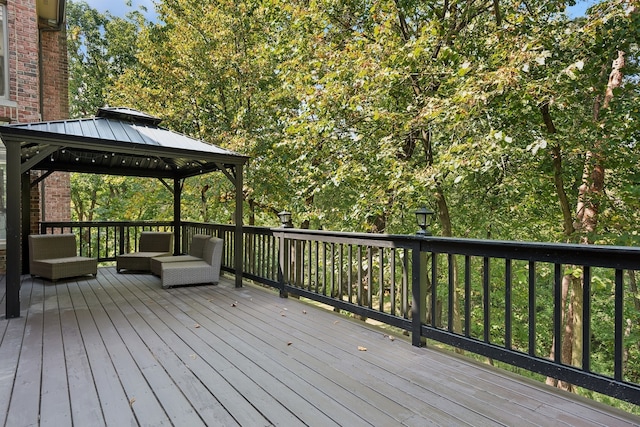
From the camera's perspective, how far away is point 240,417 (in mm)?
2102

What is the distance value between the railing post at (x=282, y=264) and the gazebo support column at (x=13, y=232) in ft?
9.51

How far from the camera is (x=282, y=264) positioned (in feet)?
16.6

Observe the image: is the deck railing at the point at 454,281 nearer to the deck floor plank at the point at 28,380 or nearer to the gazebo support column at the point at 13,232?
the deck floor plank at the point at 28,380

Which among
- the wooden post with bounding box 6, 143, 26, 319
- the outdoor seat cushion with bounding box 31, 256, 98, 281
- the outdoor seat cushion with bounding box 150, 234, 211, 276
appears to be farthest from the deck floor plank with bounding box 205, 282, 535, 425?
the outdoor seat cushion with bounding box 31, 256, 98, 281

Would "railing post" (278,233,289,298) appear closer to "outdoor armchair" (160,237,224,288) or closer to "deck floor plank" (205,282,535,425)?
"deck floor plank" (205,282,535,425)

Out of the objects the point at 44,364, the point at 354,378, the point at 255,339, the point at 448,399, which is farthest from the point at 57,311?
the point at 448,399

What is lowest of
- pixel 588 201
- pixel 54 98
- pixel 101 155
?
pixel 588 201

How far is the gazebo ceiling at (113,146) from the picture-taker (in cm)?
424

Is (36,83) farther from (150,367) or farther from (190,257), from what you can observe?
(150,367)

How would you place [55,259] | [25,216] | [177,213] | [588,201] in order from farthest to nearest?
[177,213]
[25,216]
[588,201]
[55,259]

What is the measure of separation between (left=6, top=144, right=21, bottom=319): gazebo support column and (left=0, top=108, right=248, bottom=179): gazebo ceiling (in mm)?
117

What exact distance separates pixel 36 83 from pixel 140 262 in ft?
12.2

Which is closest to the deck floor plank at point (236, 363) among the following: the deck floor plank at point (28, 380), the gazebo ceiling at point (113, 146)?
the deck floor plank at point (28, 380)

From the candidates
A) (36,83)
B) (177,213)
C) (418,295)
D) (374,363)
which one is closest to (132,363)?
(374,363)
